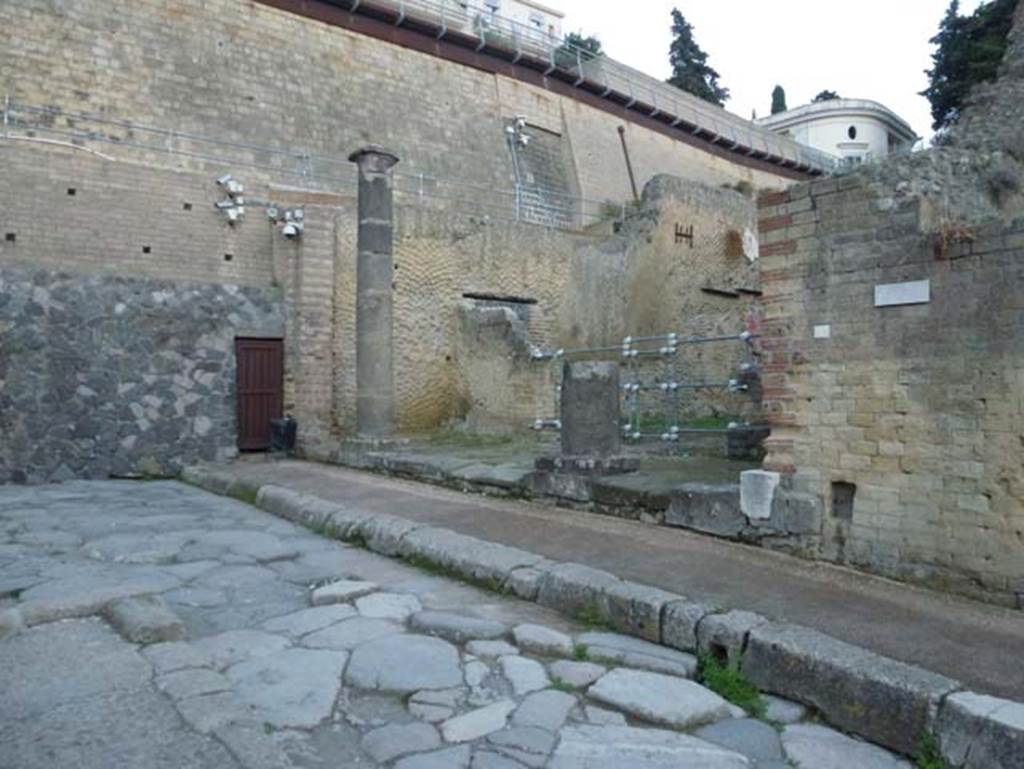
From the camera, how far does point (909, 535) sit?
4445 mm

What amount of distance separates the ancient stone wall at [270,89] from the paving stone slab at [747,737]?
49.2 ft

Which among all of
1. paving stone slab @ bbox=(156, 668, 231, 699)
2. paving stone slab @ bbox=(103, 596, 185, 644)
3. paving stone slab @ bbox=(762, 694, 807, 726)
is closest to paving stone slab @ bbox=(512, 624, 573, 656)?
paving stone slab @ bbox=(762, 694, 807, 726)

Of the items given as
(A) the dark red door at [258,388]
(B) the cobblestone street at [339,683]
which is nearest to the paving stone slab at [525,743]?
(B) the cobblestone street at [339,683]

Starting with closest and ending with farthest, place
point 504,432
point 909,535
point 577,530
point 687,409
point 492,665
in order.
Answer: point 492,665 → point 909,535 → point 577,530 → point 504,432 → point 687,409

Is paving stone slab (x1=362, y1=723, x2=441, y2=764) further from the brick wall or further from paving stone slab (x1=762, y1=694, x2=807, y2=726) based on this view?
the brick wall

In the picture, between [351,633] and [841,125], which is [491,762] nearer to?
[351,633]

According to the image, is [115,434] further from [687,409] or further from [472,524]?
[687,409]

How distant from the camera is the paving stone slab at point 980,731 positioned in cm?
249

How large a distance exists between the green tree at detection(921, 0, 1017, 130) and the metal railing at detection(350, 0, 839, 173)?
410 cm

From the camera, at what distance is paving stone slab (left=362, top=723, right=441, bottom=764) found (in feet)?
8.79

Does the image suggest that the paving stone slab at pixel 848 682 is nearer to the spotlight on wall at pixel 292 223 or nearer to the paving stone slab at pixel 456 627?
the paving stone slab at pixel 456 627

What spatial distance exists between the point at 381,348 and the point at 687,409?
7574 mm

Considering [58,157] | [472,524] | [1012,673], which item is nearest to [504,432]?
[472,524]

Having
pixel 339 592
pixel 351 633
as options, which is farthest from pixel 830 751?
pixel 339 592
